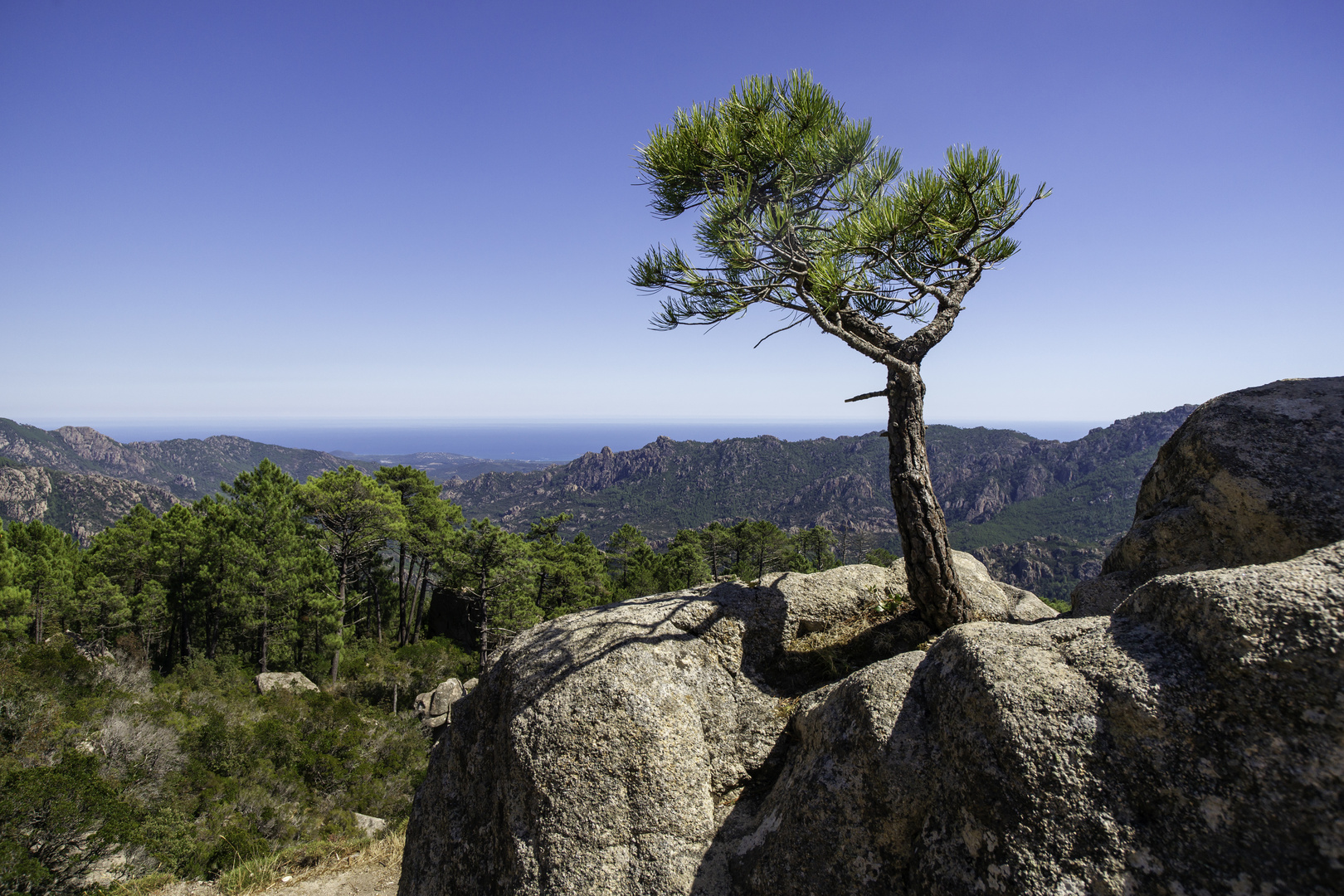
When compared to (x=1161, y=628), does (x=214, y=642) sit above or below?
below

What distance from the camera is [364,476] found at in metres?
27.6

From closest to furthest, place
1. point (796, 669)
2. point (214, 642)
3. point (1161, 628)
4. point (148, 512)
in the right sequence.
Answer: point (1161, 628), point (796, 669), point (214, 642), point (148, 512)

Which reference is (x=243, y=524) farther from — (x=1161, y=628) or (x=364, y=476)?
(x=1161, y=628)

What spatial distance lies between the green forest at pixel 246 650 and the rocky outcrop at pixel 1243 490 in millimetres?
5029

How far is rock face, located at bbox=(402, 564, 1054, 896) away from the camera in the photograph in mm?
4059

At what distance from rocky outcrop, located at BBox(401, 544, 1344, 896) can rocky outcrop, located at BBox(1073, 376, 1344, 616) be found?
2.19 metres

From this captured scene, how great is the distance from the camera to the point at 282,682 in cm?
2509

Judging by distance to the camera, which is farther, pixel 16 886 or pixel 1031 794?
pixel 16 886

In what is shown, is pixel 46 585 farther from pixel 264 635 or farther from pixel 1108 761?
pixel 1108 761

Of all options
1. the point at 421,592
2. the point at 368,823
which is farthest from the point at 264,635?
the point at 368,823

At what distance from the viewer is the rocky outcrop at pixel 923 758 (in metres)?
2.34

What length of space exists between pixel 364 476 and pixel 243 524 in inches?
246

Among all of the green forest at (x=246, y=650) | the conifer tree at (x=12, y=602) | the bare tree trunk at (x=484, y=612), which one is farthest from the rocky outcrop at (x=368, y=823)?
the conifer tree at (x=12, y=602)

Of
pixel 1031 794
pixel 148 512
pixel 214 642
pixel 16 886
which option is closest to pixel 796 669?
pixel 1031 794
